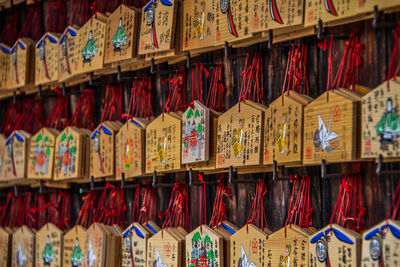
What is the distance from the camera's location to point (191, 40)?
2.02 m

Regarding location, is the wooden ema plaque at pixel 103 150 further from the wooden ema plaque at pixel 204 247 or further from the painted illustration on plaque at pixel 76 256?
the wooden ema plaque at pixel 204 247

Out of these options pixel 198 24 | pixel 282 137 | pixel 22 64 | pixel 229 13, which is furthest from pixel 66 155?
pixel 282 137

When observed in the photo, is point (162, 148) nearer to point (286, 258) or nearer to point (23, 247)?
point (286, 258)

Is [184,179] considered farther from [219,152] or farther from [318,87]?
[318,87]

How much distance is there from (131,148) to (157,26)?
41cm

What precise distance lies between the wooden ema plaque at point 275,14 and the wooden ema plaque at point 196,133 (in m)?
0.31

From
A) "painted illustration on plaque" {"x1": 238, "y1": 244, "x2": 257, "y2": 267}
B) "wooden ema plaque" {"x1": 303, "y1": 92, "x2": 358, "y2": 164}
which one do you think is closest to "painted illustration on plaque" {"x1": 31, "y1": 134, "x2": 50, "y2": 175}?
"painted illustration on plaque" {"x1": 238, "y1": 244, "x2": 257, "y2": 267}

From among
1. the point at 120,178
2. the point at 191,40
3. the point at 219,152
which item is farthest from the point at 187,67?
the point at 120,178

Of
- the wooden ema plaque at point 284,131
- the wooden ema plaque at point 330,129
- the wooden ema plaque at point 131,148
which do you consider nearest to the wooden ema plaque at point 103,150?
the wooden ema plaque at point 131,148

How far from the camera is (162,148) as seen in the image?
2125mm

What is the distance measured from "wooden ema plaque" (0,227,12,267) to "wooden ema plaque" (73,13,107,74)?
848 millimetres

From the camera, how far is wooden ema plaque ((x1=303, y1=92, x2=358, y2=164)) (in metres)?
1.56

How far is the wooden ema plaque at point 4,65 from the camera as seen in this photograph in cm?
286

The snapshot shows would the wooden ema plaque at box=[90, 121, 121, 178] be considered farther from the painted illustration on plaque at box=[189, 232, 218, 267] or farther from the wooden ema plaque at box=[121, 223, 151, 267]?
the painted illustration on plaque at box=[189, 232, 218, 267]
